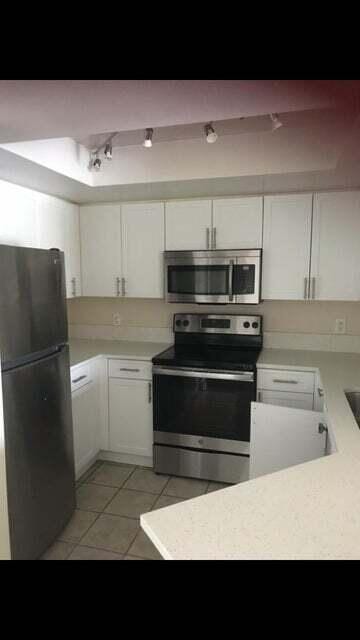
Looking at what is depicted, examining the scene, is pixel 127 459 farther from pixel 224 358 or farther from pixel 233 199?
pixel 233 199

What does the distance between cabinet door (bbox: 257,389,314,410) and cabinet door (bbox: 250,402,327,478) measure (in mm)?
462

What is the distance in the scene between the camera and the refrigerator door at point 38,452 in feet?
5.49

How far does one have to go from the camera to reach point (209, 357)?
2.68 m

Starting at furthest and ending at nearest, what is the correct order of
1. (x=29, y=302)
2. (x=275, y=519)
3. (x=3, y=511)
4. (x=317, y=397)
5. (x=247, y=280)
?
(x=247, y=280) < (x=317, y=397) < (x=29, y=302) < (x=3, y=511) < (x=275, y=519)

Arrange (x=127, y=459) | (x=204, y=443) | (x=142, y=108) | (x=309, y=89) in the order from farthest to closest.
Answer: (x=127, y=459) < (x=204, y=443) < (x=142, y=108) < (x=309, y=89)

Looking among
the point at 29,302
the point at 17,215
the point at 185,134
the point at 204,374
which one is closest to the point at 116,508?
the point at 204,374

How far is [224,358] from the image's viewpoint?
2.64m

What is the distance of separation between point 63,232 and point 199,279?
111cm

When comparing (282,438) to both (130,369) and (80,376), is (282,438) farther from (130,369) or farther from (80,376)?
(80,376)

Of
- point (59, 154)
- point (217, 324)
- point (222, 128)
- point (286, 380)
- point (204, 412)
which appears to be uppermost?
point (222, 128)
